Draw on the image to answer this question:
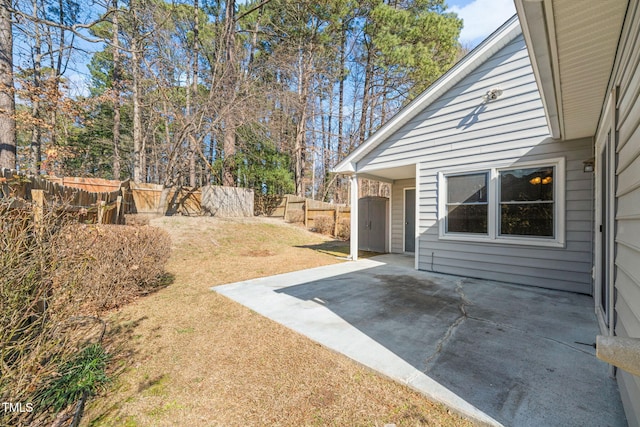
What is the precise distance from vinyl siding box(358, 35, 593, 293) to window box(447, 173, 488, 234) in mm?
242

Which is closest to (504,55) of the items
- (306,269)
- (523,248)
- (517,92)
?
(517,92)

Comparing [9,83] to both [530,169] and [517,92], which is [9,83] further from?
[530,169]

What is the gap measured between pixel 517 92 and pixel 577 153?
1.37 meters

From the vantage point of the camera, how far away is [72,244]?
7.87 feet

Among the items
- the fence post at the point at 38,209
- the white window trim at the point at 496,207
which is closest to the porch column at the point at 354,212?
the white window trim at the point at 496,207

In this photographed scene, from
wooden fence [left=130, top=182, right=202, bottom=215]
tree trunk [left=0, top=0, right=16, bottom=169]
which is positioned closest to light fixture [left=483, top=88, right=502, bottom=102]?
tree trunk [left=0, top=0, right=16, bottom=169]

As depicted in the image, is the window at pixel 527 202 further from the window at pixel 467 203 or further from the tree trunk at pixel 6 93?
the tree trunk at pixel 6 93

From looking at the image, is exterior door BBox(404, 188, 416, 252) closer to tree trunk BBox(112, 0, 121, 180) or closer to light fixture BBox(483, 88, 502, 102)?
light fixture BBox(483, 88, 502, 102)

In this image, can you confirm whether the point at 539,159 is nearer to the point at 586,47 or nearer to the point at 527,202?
the point at 527,202

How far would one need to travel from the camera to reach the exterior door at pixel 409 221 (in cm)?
781

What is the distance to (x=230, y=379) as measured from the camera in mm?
2109

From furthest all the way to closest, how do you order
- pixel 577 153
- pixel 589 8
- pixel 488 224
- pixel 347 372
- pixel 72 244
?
pixel 488 224 → pixel 577 153 → pixel 72 244 → pixel 347 372 → pixel 589 8

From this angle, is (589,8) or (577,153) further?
(577,153)

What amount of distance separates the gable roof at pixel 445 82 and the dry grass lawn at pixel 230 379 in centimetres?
470
